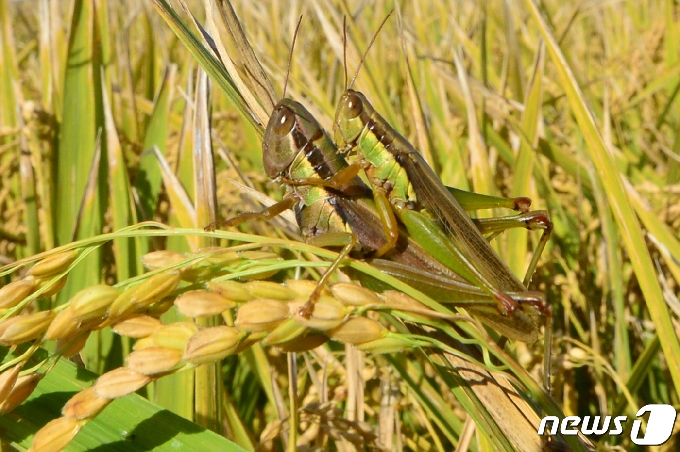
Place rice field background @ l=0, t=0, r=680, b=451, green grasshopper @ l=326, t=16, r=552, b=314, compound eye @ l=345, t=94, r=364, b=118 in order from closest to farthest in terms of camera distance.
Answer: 1. rice field background @ l=0, t=0, r=680, b=451
2. green grasshopper @ l=326, t=16, r=552, b=314
3. compound eye @ l=345, t=94, r=364, b=118

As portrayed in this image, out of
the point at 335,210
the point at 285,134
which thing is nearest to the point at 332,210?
the point at 335,210

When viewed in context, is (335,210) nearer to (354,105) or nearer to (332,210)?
(332,210)

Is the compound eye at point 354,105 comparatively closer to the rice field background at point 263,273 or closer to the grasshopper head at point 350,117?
the grasshopper head at point 350,117

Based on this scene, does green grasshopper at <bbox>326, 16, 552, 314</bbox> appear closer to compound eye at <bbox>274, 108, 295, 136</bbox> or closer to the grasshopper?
the grasshopper

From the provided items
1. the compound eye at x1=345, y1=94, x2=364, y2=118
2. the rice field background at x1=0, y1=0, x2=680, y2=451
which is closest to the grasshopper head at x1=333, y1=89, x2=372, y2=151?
the compound eye at x1=345, y1=94, x2=364, y2=118

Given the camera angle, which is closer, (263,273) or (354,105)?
(263,273)

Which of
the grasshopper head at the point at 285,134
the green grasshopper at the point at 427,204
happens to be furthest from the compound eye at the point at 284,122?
the green grasshopper at the point at 427,204

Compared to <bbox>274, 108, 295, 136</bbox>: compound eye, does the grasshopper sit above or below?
below
